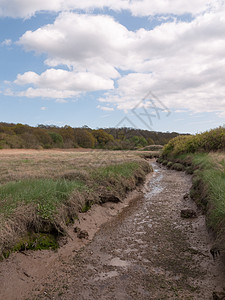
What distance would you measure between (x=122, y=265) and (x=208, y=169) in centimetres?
712

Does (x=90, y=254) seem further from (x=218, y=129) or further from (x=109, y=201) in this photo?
(x=218, y=129)

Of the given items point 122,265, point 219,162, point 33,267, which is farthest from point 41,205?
point 219,162

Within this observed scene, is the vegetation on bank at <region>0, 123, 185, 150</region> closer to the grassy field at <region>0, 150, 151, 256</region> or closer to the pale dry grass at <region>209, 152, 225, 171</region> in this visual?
the pale dry grass at <region>209, 152, 225, 171</region>

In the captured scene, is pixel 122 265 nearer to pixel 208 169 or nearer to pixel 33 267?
Answer: pixel 33 267

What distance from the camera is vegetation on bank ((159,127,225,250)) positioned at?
5148mm

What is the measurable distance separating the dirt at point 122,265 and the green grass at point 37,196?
74 centimetres

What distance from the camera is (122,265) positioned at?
14.6ft

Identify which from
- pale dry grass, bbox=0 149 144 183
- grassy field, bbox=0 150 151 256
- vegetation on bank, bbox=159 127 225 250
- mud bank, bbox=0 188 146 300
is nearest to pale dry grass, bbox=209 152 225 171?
vegetation on bank, bbox=159 127 225 250

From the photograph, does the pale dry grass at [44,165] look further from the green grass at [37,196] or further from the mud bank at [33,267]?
the mud bank at [33,267]

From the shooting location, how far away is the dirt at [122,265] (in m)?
3.61

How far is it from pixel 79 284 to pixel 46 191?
248 cm

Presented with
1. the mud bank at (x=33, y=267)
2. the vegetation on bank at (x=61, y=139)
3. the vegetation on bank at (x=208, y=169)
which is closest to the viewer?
the mud bank at (x=33, y=267)

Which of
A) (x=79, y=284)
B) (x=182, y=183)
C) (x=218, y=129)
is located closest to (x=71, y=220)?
(x=79, y=284)

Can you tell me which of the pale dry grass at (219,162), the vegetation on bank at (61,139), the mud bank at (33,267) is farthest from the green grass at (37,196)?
the vegetation on bank at (61,139)
